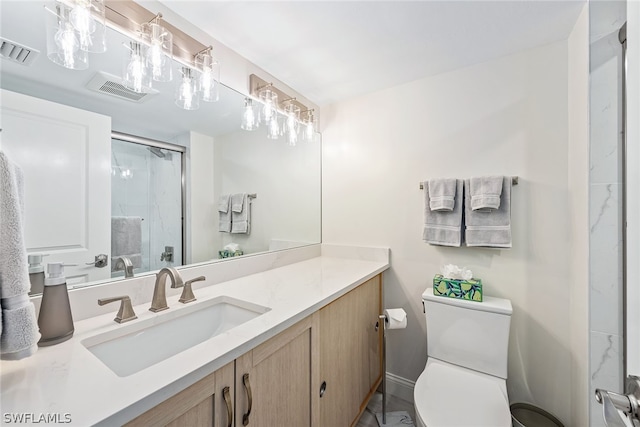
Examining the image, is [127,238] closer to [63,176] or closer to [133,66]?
[63,176]

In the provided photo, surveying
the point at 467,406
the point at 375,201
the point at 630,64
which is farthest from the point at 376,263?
the point at 630,64

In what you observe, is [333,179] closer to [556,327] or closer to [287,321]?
[287,321]

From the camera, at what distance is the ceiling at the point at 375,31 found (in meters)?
1.21

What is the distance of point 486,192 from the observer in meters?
1.50

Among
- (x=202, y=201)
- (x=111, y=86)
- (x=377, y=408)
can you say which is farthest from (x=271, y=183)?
(x=377, y=408)

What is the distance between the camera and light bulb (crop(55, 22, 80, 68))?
0.87 meters

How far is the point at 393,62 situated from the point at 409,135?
0.48m

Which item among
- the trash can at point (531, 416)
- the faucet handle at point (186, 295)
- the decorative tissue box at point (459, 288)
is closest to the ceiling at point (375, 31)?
the faucet handle at point (186, 295)

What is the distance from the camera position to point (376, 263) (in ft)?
6.21

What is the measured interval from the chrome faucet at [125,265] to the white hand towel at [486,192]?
1.76 m

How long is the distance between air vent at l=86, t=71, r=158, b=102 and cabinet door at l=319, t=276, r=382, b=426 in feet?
4.00

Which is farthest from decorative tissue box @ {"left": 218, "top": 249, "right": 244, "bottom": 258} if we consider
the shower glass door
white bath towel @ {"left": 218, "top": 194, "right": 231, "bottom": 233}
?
the shower glass door

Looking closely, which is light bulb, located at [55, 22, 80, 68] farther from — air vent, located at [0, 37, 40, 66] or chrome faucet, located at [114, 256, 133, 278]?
chrome faucet, located at [114, 256, 133, 278]

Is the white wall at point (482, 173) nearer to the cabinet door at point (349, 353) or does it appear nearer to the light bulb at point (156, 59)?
the cabinet door at point (349, 353)
